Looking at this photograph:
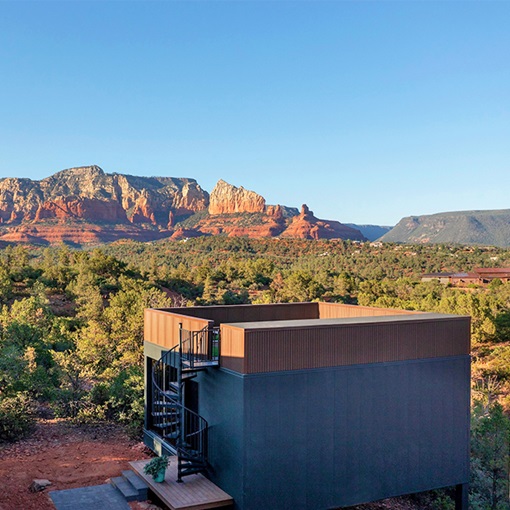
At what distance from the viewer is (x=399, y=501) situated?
12.2m

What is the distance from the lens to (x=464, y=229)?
135500 mm

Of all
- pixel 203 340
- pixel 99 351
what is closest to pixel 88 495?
pixel 203 340

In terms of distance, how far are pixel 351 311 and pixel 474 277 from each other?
47.8 metres

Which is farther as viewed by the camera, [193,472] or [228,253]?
[228,253]

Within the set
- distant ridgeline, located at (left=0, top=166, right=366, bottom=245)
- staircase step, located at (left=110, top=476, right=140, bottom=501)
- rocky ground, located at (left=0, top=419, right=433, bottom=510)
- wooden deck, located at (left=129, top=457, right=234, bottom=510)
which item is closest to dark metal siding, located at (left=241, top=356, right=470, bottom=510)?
wooden deck, located at (left=129, top=457, right=234, bottom=510)

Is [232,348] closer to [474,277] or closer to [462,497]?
[462,497]

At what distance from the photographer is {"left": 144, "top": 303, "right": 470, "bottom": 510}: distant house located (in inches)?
349

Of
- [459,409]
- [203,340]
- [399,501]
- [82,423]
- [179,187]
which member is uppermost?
[179,187]

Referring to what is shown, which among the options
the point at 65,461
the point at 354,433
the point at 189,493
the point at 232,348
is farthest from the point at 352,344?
the point at 65,461

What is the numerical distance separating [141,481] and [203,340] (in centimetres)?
285

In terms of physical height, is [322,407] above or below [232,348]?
below

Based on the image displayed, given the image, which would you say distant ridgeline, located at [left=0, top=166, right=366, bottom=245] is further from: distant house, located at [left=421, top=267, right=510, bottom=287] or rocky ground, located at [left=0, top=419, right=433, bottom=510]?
rocky ground, located at [left=0, top=419, right=433, bottom=510]

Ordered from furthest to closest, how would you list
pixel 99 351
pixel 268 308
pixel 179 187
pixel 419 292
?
pixel 179 187, pixel 419 292, pixel 99 351, pixel 268 308

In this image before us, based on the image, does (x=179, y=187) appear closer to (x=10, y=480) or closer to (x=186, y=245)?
→ (x=186, y=245)
